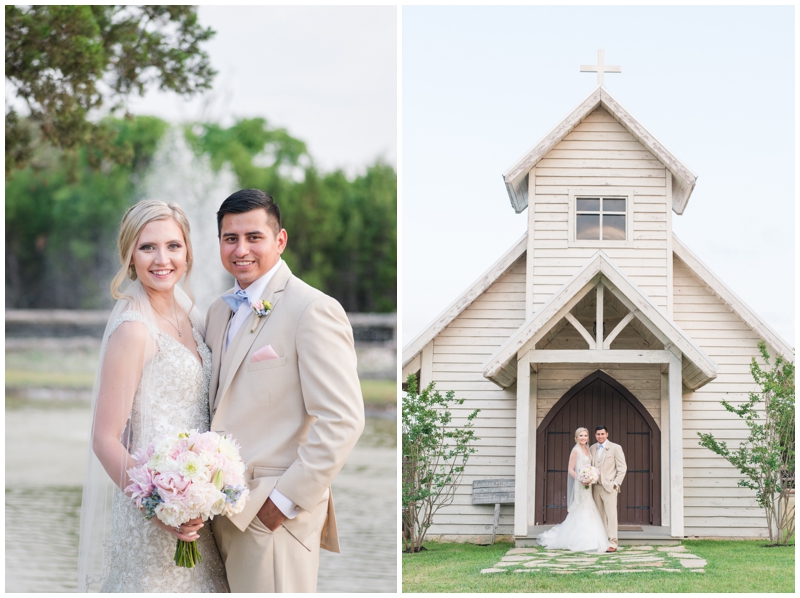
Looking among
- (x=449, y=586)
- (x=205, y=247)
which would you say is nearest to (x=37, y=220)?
(x=205, y=247)

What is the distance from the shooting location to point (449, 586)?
23.3 ft

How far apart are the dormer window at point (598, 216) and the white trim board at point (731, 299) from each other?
62 centimetres

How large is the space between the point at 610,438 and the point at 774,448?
62.2 inches

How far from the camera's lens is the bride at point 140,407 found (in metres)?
3.89

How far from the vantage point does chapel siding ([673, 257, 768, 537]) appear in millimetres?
8852

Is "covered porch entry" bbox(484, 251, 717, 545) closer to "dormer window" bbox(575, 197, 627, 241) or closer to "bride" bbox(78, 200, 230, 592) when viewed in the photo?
"dormer window" bbox(575, 197, 627, 241)

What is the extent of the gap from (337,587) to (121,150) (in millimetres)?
4257

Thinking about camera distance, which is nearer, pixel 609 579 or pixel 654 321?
pixel 609 579

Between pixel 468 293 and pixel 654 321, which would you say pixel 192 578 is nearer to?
pixel 654 321

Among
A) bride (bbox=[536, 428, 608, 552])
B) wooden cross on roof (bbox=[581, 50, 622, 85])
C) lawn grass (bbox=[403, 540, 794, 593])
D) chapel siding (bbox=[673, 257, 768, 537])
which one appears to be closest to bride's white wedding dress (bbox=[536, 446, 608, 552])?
bride (bbox=[536, 428, 608, 552])

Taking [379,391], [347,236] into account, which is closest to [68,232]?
[347,236]

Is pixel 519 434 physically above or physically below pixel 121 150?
below

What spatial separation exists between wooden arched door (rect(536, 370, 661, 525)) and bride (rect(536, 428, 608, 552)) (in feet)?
2.68

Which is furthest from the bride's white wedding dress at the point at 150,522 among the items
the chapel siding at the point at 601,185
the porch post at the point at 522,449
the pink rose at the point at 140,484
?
the chapel siding at the point at 601,185
